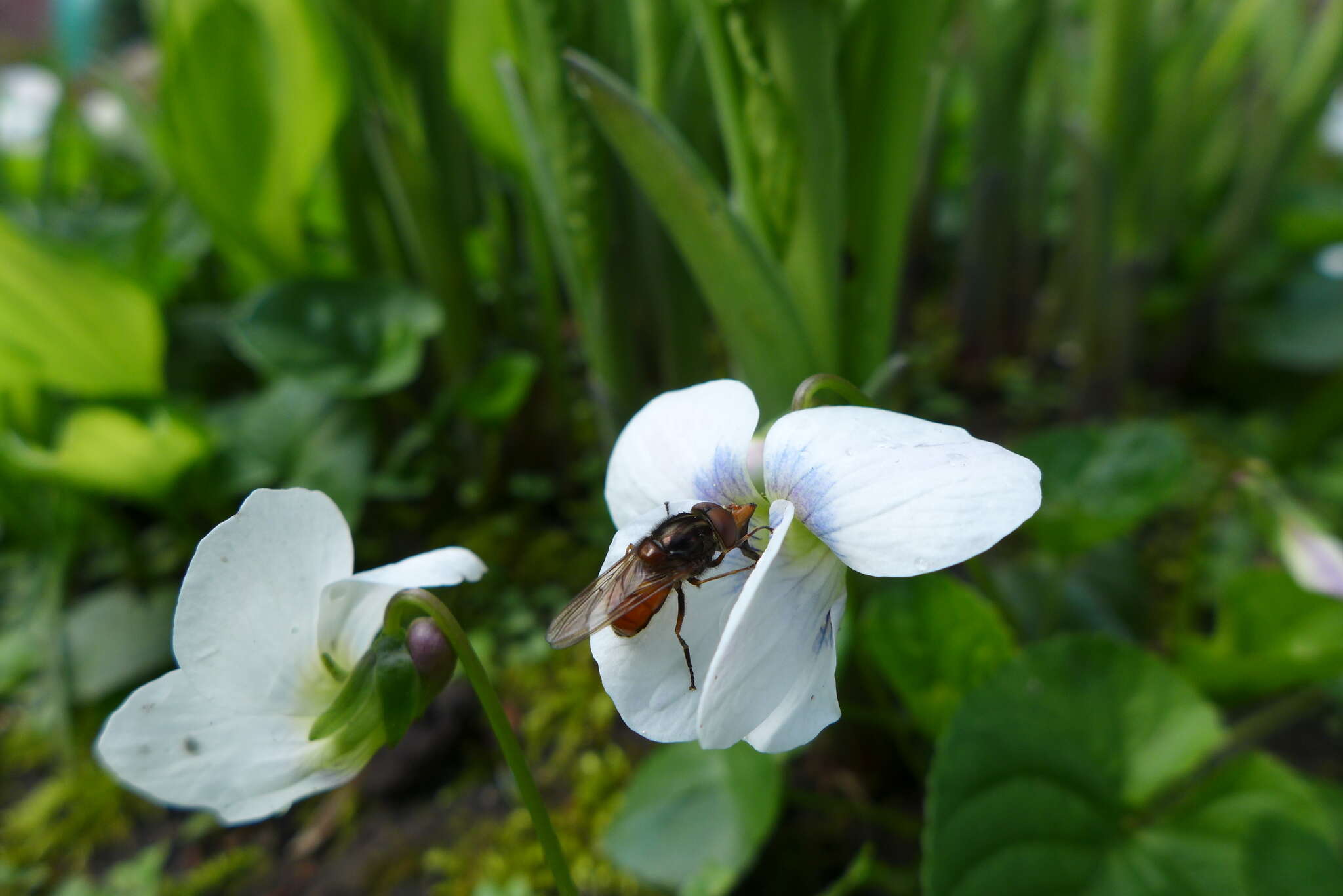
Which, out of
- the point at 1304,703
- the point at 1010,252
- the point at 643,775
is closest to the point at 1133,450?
the point at 1304,703

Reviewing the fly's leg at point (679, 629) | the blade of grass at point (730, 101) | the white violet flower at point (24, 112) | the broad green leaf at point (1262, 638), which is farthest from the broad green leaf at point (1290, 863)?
Result: the white violet flower at point (24, 112)

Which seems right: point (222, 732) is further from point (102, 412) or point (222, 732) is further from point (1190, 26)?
point (1190, 26)

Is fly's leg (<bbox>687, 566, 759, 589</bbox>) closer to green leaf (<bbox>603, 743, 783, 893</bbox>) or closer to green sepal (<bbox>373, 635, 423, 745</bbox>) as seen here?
green sepal (<bbox>373, 635, 423, 745</bbox>)

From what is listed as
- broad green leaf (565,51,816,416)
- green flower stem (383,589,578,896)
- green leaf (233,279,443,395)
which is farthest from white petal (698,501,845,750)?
green leaf (233,279,443,395)

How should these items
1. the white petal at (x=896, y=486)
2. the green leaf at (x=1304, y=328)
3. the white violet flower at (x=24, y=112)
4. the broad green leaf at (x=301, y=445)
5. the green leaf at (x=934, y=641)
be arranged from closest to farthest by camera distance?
the white petal at (x=896, y=486), the green leaf at (x=934, y=641), the broad green leaf at (x=301, y=445), the green leaf at (x=1304, y=328), the white violet flower at (x=24, y=112)

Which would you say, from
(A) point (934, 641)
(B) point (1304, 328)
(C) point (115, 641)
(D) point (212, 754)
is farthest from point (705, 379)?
(B) point (1304, 328)

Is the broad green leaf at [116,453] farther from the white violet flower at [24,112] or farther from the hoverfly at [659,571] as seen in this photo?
the white violet flower at [24,112]
